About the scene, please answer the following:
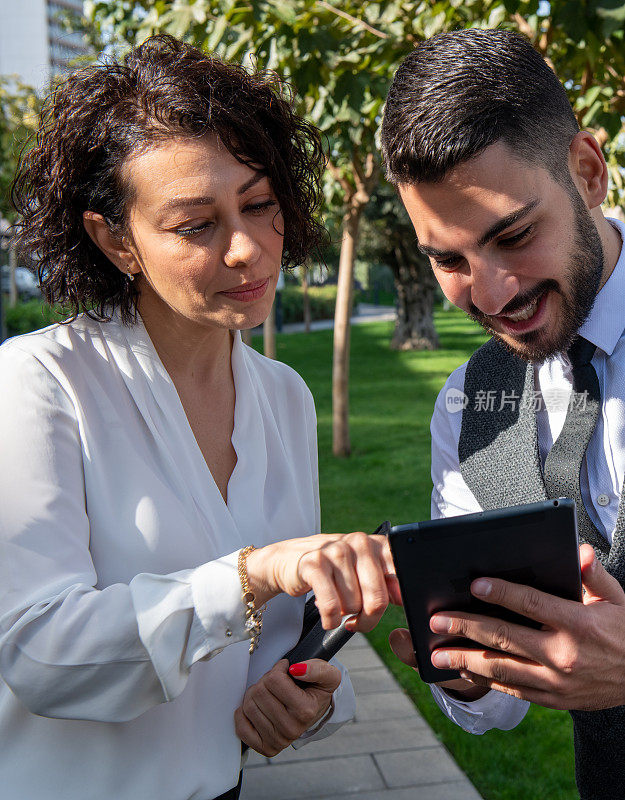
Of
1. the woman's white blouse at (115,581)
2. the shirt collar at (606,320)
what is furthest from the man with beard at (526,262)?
the woman's white blouse at (115,581)

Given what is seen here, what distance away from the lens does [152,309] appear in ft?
6.34

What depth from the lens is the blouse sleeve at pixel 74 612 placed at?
1.43 m

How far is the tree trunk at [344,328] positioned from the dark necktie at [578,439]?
6012 mm

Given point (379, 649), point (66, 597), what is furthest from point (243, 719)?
point (379, 649)

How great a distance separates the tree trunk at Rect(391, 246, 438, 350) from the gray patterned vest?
57.8 ft

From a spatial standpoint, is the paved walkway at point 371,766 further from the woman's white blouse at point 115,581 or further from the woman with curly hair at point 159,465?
the woman's white blouse at point 115,581

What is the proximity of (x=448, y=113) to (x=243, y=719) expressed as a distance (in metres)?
1.36

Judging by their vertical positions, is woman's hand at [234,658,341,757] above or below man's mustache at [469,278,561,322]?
below

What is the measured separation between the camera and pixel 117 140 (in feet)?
5.89

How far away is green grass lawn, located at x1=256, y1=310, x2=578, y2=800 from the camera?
11.3 ft

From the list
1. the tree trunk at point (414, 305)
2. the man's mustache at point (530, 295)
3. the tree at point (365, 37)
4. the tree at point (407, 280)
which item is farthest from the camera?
the tree trunk at point (414, 305)

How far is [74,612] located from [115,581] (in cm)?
17

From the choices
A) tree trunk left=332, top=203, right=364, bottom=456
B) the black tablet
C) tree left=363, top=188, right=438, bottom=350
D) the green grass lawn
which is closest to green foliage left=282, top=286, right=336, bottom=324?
the green grass lawn

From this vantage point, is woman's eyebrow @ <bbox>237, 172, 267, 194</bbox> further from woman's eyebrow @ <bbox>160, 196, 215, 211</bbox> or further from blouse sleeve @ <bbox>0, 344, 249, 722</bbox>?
blouse sleeve @ <bbox>0, 344, 249, 722</bbox>
